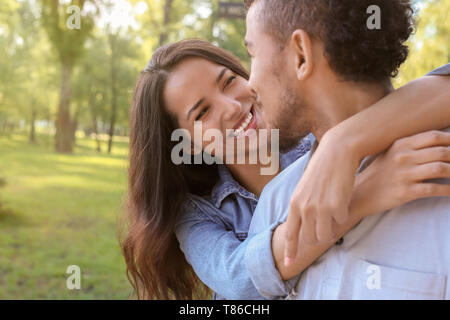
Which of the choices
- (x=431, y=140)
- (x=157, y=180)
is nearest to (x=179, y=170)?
(x=157, y=180)

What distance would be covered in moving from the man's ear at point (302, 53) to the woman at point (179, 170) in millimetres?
745

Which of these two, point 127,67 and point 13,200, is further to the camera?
point 127,67

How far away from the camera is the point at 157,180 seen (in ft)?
6.73

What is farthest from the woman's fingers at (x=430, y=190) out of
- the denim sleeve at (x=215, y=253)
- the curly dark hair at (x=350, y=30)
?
the denim sleeve at (x=215, y=253)

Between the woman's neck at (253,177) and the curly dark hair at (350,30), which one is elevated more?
the curly dark hair at (350,30)

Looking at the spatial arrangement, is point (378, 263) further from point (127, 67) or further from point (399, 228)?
point (127, 67)

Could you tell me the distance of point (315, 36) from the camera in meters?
1.29

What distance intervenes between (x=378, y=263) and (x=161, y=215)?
1.03 metres

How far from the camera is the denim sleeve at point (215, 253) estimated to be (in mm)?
1550

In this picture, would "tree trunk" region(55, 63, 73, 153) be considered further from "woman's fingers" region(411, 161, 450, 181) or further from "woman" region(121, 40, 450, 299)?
"woman's fingers" region(411, 161, 450, 181)

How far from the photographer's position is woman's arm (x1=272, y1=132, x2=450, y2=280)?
1117 millimetres

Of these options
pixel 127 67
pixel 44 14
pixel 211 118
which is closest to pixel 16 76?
pixel 127 67

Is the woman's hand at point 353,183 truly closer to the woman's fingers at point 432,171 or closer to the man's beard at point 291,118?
the woman's fingers at point 432,171

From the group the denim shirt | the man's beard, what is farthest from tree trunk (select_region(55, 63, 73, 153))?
the man's beard
